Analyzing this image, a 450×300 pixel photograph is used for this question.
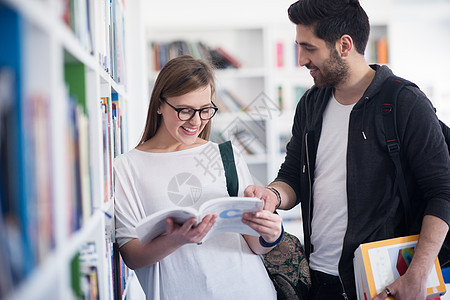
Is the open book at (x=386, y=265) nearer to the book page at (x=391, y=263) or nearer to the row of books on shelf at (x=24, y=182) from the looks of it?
the book page at (x=391, y=263)

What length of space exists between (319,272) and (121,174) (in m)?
0.78

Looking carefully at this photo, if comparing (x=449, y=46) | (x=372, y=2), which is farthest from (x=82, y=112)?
(x=449, y=46)

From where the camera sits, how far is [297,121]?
1.73 m

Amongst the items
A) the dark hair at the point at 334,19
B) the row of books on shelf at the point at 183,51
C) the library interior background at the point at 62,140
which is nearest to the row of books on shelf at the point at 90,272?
the library interior background at the point at 62,140

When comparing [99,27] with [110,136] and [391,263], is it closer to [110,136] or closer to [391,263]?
[110,136]

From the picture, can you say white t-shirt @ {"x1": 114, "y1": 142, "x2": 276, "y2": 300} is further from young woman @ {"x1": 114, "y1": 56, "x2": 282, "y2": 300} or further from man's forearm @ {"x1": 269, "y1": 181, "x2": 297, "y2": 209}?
man's forearm @ {"x1": 269, "y1": 181, "x2": 297, "y2": 209}

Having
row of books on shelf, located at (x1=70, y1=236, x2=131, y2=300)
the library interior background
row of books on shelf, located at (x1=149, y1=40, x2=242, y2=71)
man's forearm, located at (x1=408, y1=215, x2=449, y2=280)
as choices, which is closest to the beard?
man's forearm, located at (x1=408, y1=215, x2=449, y2=280)

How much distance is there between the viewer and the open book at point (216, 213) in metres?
1.06

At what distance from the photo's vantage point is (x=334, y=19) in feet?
4.91

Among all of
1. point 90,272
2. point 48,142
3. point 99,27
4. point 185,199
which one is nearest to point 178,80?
point 99,27

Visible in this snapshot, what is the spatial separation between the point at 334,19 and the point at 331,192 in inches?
24.9

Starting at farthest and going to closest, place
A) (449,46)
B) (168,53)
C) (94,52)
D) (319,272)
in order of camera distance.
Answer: (449,46) → (168,53) → (319,272) → (94,52)

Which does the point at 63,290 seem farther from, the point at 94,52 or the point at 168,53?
the point at 168,53

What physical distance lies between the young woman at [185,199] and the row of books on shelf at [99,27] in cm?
24
